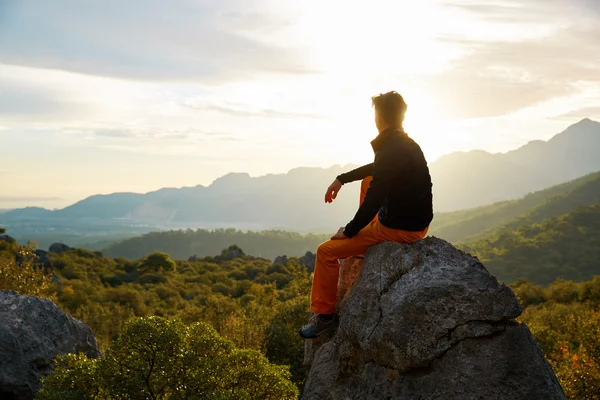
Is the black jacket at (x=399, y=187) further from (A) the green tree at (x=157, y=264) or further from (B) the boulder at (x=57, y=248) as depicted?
(B) the boulder at (x=57, y=248)

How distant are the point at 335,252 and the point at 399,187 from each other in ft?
3.87

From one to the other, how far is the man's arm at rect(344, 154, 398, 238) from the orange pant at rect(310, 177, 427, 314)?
0.29 metres

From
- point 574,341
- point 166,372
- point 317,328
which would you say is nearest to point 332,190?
point 317,328

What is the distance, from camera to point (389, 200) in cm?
626

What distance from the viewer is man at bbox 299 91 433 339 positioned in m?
6.20

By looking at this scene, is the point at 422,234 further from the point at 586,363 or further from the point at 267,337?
the point at 267,337

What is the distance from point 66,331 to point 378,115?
30.4 ft

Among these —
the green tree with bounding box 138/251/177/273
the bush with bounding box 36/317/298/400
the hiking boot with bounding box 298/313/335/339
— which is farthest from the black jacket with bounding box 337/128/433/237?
the green tree with bounding box 138/251/177/273

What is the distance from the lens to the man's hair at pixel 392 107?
6.29m

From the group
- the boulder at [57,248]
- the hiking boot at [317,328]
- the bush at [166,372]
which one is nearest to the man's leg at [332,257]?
the hiking boot at [317,328]

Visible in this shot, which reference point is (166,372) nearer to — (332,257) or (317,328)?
(317,328)

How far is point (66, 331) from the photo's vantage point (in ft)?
38.1

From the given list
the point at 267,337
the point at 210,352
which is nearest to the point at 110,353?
the point at 210,352

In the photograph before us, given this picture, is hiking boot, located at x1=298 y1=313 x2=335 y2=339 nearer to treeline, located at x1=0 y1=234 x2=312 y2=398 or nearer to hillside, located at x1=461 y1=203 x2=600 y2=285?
treeline, located at x1=0 y1=234 x2=312 y2=398
